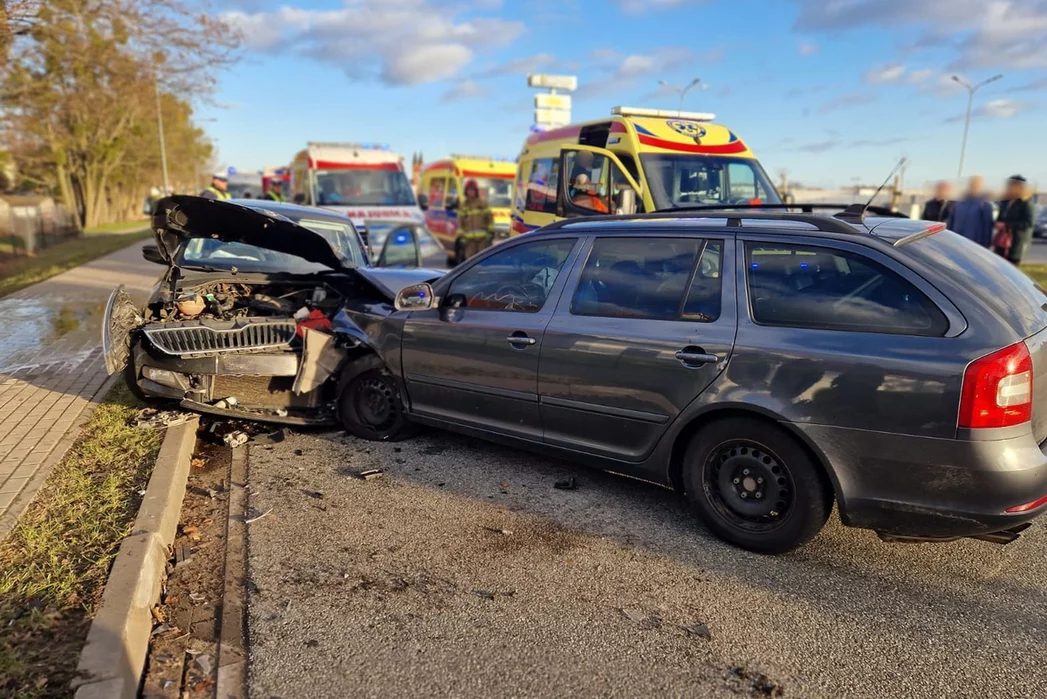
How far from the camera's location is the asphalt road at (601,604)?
2686 millimetres

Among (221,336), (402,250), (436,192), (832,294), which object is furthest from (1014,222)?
(436,192)

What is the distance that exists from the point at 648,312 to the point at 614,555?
51.1 inches

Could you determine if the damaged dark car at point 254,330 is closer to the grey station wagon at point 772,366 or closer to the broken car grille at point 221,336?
the broken car grille at point 221,336

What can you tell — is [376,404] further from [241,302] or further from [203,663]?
[203,663]

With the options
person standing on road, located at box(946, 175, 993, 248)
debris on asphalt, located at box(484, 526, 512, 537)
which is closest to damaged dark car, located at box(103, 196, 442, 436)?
debris on asphalt, located at box(484, 526, 512, 537)

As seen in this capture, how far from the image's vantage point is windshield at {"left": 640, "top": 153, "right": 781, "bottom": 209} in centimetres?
854

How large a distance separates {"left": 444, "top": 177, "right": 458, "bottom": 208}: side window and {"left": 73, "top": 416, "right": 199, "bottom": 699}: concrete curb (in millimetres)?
13667

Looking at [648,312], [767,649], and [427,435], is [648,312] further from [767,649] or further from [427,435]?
[427,435]

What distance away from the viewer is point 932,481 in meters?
3.05

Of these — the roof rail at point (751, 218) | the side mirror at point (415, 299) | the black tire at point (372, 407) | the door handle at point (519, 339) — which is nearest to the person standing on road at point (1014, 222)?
the roof rail at point (751, 218)

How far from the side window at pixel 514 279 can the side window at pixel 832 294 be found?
1.23 metres

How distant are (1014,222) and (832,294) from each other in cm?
818

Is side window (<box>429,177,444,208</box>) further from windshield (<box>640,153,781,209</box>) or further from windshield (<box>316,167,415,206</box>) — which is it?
windshield (<box>640,153,781,209</box>)

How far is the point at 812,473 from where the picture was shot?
333cm
